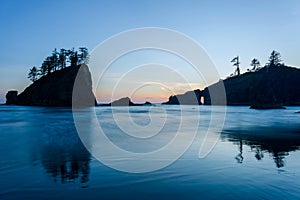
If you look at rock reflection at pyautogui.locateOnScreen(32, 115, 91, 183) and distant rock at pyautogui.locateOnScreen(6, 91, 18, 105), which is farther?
distant rock at pyautogui.locateOnScreen(6, 91, 18, 105)

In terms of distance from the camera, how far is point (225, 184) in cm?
786

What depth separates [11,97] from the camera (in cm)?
14212

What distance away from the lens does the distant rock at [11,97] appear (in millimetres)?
140500

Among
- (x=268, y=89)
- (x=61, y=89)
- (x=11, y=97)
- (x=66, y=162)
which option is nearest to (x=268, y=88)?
(x=268, y=89)

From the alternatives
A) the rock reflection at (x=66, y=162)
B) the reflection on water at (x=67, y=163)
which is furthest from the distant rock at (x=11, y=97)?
the reflection on water at (x=67, y=163)

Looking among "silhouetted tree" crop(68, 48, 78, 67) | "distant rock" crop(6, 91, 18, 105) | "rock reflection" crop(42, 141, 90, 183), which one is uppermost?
"silhouetted tree" crop(68, 48, 78, 67)

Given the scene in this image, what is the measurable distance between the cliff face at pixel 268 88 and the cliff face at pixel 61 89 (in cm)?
7405

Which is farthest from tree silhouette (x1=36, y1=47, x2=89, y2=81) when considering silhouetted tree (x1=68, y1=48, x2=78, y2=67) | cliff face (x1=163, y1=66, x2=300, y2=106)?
cliff face (x1=163, y1=66, x2=300, y2=106)

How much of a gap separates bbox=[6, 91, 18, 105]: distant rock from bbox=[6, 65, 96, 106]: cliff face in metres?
20.0

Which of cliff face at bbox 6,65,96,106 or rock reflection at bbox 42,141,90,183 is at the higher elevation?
cliff face at bbox 6,65,96,106

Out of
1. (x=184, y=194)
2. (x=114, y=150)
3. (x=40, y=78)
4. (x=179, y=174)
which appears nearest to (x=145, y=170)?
(x=179, y=174)

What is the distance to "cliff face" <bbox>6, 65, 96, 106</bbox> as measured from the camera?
10672 centimetres

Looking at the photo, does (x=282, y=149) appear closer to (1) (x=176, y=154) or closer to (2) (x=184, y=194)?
(1) (x=176, y=154)

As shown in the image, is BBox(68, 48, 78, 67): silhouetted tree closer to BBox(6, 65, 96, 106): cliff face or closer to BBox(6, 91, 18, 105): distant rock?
BBox(6, 65, 96, 106): cliff face
